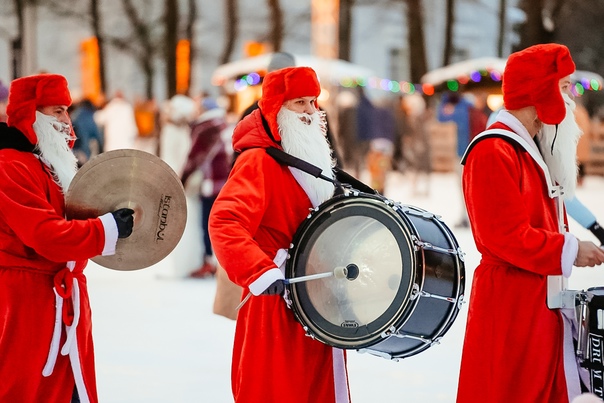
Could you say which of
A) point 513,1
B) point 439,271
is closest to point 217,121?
point 439,271

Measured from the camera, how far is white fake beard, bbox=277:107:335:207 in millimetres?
3547

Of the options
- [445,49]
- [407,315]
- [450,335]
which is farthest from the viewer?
[445,49]

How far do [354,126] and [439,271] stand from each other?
15340 mm

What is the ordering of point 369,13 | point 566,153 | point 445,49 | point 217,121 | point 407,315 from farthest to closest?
point 369,13
point 445,49
point 217,121
point 566,153
point 407,315

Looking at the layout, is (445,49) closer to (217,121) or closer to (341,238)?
(217,121)

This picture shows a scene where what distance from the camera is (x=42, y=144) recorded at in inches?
144

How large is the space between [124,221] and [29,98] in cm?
63

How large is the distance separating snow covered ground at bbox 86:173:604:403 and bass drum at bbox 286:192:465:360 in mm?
328

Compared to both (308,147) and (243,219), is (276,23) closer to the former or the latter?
(308,147)

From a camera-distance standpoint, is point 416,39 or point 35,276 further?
point 416,39

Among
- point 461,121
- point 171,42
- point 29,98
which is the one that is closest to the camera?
point 29,98

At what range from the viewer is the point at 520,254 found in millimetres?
3203

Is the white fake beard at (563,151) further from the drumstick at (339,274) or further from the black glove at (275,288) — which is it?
the black glove at (275,288)

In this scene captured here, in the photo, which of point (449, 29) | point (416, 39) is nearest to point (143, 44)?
point (416, 39)
